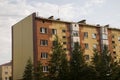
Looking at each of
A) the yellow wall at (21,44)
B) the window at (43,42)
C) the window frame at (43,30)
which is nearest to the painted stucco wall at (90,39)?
the window frame at (43,30)

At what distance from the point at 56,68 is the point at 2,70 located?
83157 mm

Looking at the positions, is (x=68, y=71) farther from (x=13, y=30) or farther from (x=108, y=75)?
(x=13, y=30)

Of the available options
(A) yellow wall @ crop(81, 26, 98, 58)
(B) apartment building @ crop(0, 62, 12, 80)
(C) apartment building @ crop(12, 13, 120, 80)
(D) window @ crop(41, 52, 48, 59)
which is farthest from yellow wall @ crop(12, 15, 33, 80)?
(B) apartment building @ crop(0, 62, 12, 80)

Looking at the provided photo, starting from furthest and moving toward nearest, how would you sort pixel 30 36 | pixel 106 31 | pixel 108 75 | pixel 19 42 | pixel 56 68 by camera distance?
pixel 106 31, pixel 19 42, pixel 30 36, pixel 108 75, pixel 56 68

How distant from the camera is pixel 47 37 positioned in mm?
62281

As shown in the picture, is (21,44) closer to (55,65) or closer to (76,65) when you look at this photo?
Answer: (55,65)

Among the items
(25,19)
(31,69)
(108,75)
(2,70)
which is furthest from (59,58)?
(2,70)

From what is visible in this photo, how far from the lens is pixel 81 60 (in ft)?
173

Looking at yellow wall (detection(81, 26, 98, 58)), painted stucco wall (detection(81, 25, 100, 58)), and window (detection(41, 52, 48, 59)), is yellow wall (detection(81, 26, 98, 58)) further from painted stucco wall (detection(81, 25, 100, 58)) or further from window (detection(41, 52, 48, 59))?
window (detection(41, 52, 48, 59))

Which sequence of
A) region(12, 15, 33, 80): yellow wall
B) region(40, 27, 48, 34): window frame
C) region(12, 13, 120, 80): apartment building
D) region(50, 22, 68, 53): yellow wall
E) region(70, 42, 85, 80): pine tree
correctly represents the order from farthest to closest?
region(50, 22, 68, 53): yellow wall
region(12, 15, 33, 80): yellow wall
region(40, 27, 48, 34): window frame
region(12, 13, 120, 80): apartment building
region(70, 42, 85, 80): pine tree

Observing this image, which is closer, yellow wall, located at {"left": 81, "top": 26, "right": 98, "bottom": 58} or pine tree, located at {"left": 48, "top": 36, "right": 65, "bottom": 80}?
pine tree, located at {"left": 48, "top": 36, "right": 65, "bottom": 80}

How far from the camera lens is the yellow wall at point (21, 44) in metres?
62.6

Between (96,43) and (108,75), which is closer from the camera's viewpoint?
(108,75)

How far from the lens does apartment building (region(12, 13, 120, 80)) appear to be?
6100cm
